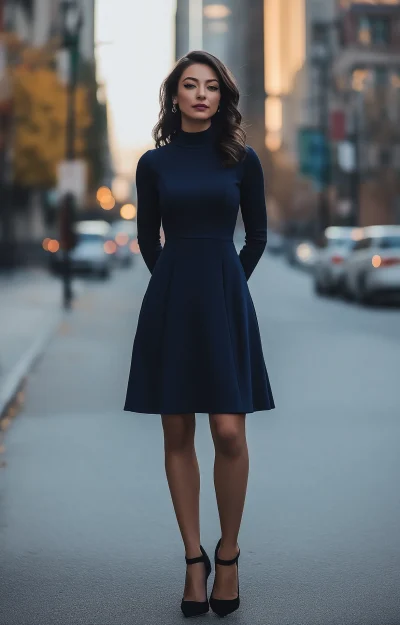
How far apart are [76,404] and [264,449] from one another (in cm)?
292

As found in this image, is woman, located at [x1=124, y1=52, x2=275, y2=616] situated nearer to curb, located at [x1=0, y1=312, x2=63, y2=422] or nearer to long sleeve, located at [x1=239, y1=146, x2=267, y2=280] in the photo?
long sleeve, located at [x1=239, y1=146, x2=267, y2=280]

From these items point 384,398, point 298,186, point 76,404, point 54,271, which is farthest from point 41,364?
point 298,186

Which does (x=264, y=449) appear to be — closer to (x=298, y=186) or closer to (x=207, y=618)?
(x=207, y=618)

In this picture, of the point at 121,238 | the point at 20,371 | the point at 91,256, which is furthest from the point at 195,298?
the point at 121,238

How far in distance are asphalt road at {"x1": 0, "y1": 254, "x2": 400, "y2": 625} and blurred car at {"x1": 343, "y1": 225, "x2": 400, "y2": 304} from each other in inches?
456

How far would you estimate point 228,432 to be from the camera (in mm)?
4539

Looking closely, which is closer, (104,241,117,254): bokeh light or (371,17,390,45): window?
(104,241,117,254): bokeh light

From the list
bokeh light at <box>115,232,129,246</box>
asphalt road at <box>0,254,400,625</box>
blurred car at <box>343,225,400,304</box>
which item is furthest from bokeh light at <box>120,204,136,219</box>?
asphalt road at <box>0,254,400,625</box>

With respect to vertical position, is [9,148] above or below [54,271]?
above

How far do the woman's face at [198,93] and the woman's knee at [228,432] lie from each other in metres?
1.07

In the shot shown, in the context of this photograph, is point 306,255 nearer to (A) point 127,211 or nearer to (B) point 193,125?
(B) point 193,125

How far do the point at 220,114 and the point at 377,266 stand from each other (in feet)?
67.6

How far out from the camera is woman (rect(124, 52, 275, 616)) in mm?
4543

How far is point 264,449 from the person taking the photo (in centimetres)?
855
